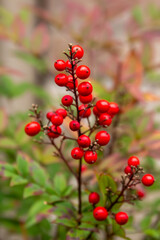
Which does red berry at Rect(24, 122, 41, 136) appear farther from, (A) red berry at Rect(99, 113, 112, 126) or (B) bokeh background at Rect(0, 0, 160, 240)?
(B) bokeh background at Rect(0, 0, 160, 240)

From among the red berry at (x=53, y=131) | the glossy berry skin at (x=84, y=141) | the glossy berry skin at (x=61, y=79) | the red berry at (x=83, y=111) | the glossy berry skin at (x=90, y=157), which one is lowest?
the glossy berry skin at (x=90, y=157)

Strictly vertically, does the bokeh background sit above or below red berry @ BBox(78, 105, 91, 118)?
above

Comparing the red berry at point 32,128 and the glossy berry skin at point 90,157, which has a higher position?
the red berry at point 32,128

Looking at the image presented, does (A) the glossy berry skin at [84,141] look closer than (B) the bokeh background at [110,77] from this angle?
Yes

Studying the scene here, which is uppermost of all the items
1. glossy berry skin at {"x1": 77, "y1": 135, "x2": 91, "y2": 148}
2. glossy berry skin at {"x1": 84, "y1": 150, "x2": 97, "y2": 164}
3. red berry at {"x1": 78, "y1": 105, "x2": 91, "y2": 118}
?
red berry at {"x1": 78, "y1": 105, "x2": 91, "y2": 118}

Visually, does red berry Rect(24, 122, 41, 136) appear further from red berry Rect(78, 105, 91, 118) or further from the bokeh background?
the bokeh background

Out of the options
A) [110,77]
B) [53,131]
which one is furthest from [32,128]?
[110,77]

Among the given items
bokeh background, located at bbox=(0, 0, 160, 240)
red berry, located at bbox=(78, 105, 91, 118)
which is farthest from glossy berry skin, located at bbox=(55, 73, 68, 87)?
bokeh background, located at bbox=(0, 0, 160, 240)

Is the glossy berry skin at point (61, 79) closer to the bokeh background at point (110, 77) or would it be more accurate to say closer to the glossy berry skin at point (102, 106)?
the glossy berry skin at point (102, 106)

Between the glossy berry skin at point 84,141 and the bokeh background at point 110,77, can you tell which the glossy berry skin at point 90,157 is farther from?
the bokeh background at point 110,77

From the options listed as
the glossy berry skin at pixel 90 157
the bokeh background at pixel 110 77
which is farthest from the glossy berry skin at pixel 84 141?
the bokeh background at pixel 110 77

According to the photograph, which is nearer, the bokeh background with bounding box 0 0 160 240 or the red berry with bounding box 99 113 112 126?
the red berry with bounding box 99 113 112 126

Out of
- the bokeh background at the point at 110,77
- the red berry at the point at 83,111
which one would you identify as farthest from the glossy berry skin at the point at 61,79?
the bokeh background at the point at 110,77

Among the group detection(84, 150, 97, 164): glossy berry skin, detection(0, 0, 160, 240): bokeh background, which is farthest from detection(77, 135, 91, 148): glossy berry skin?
detection(0, 0, 160, 240): bokeh background
